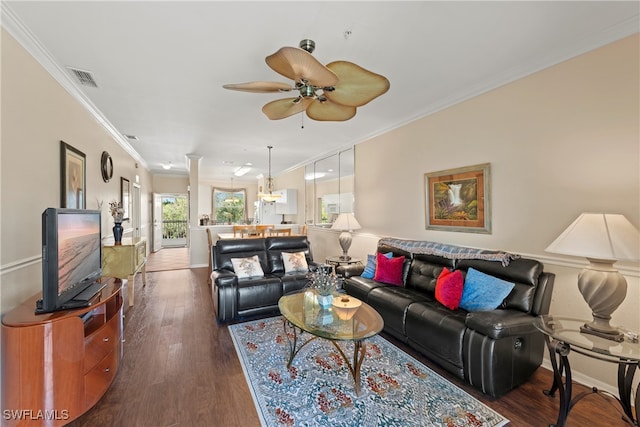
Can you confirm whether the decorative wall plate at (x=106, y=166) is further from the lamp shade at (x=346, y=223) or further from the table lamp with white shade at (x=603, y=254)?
the table lamp with white shade at (x=603, y=254)

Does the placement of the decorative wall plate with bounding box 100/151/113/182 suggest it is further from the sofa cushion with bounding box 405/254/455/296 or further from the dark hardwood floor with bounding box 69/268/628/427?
the sofa cushion with bounding box 405/254/455/296

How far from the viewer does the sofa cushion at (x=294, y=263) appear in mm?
3923

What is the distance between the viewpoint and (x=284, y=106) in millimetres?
2357

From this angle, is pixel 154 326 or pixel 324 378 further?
pixel 154 326

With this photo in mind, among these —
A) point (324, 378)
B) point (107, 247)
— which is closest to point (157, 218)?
point (107, 247)

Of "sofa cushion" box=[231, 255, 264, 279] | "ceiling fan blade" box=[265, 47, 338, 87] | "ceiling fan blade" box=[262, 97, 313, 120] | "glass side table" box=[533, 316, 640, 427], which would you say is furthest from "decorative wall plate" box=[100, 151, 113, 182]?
"glass side table" box=[533, 316, 640, 427]

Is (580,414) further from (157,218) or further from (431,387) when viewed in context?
(157,218)

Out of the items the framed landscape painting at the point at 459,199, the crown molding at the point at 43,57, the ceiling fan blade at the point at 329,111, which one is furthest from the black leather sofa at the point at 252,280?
the crown molding at the point at 43,57

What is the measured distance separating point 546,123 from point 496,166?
0.55 meters

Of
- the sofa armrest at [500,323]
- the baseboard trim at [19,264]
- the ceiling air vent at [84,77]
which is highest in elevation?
the ceiling air vent at [84,77]

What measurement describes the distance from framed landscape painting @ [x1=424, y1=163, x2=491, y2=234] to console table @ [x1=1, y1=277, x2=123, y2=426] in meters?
3.60

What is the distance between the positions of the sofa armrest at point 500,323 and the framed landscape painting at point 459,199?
1096 mm

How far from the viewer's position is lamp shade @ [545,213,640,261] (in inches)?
68.4

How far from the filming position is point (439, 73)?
2688mm
